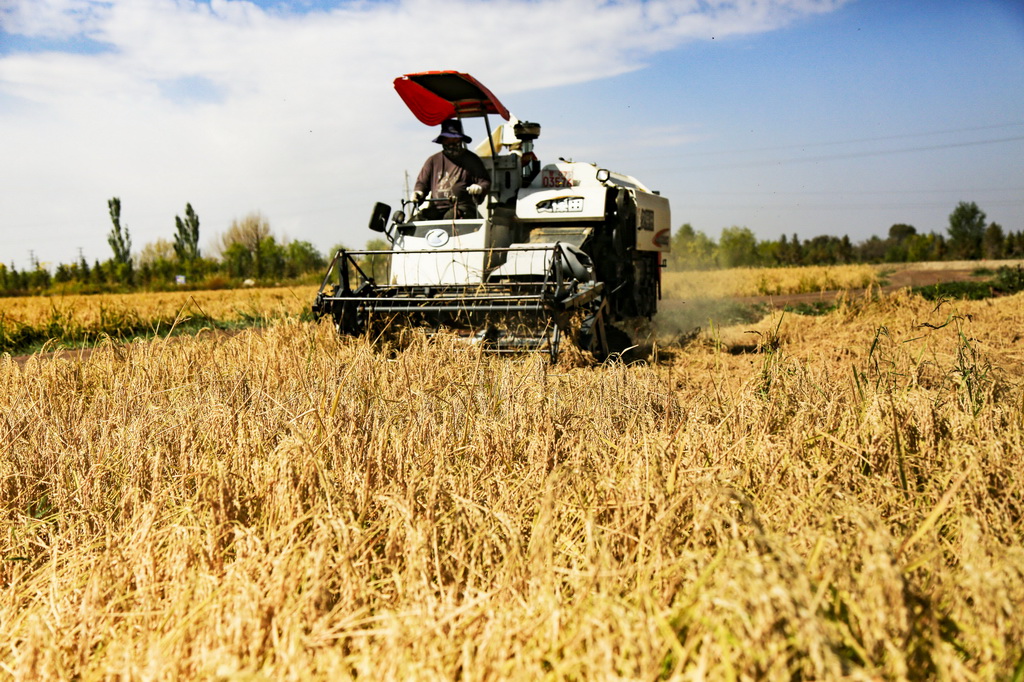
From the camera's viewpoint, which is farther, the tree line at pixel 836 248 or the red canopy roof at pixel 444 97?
the tree line at pixel 836 248

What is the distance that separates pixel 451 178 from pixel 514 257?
1.48 meters

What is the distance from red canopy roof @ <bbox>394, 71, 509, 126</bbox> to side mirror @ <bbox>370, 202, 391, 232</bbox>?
1012 millimetres

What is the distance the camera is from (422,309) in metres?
6.95

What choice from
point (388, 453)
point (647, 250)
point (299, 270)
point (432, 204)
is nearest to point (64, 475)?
point (388, 453)

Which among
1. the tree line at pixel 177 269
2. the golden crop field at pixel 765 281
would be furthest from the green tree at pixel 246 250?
the golden crop field at pixel 765 281

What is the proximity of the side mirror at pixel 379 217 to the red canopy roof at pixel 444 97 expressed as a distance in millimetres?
1012

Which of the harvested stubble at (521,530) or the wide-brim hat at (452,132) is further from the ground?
the wide-brim hat at (452,132)

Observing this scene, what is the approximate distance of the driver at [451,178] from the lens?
28.1ft

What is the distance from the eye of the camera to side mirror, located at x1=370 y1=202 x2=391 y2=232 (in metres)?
8.67

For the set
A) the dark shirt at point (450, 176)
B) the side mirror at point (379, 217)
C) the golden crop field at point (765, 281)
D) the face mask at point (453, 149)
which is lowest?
the golden crop field at point (765, 281)

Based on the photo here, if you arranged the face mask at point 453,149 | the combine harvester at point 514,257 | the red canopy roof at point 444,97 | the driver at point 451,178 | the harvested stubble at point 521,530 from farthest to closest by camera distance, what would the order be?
1. the face mask at point 453,149
2. the driver at point 451,178
3. the red canopy roof at point 444,97
4. the combine harvester at point 514,257
5. the harvested stubble at point 521,530

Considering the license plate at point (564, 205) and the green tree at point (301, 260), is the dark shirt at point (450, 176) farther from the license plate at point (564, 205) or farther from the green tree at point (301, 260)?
the green tree at point (301, 260)

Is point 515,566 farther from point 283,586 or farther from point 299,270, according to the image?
point 299,270

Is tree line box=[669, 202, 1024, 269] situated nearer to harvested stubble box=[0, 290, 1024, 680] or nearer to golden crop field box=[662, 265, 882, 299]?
golden crop field box=[662, 265, 882, 299]
